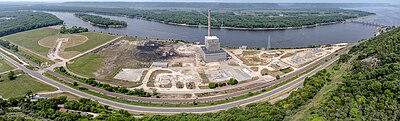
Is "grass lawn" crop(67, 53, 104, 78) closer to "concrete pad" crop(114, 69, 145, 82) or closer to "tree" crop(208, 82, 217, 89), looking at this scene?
"concrete pad" crop(114, 69, 145, 82)

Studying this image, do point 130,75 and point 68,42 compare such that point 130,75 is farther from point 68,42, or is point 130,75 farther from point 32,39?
point 32,39

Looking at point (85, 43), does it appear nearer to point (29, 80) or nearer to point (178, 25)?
point (29, 80)

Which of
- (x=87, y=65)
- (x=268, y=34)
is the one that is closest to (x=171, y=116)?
(x=87, y=65)

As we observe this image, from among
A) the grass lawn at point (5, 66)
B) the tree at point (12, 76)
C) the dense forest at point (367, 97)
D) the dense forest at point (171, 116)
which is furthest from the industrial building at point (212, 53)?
the grass lawn at point (5, 66)

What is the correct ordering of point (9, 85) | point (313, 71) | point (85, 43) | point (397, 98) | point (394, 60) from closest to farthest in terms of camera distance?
point (397, 98) → point (394, 60) → point (9, 85) → point (313, 71) → point (85, 43)

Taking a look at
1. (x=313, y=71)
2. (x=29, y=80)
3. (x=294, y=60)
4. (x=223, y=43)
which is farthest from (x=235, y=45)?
(x=29, y=80)

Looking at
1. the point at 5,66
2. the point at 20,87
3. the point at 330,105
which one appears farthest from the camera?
the point at 5,66

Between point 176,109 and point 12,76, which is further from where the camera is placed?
point 12,76
